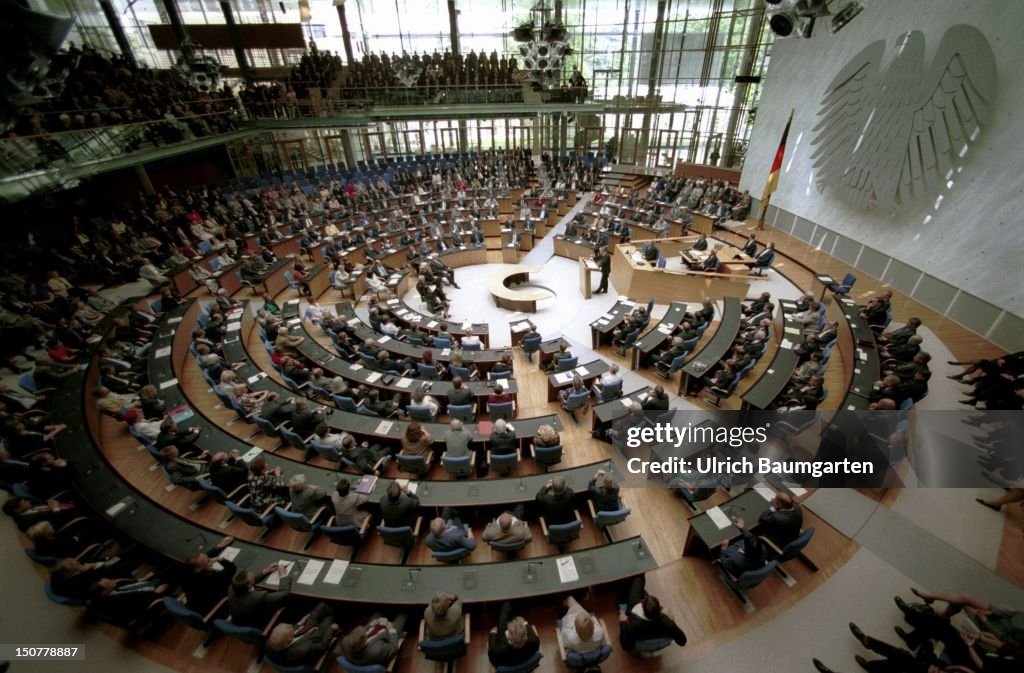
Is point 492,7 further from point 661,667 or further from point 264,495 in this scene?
point 661,667

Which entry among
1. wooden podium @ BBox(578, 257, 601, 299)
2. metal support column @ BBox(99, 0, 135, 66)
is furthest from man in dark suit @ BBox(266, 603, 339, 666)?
metal support column @ BBox(99, 0, 135, 66)

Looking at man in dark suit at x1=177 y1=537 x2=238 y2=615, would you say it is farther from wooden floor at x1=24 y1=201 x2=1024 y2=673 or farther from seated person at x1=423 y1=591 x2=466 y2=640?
seated person at x1=423 y1=591 x2=466 y2=640

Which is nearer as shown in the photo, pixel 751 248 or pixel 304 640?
pixel 304 640

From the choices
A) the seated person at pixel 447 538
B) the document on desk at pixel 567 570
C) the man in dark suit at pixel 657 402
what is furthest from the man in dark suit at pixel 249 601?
the man in dark suit at pixel 657 402

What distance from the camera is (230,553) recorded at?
4609 millimetres

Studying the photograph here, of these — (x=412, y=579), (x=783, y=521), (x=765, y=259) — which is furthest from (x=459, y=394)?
(x=765, y=259)

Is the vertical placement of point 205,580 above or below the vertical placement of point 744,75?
below

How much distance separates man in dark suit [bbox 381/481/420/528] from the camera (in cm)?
486

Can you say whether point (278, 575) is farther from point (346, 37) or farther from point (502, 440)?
point (346, 37)

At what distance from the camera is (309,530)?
515 cm

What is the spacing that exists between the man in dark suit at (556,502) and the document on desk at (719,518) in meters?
1.60

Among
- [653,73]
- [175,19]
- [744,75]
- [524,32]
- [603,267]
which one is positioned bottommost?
[603,267]

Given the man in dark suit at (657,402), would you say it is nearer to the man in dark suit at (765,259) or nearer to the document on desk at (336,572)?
the document on desk at (336,572)

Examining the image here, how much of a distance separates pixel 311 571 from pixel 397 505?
3.44ft
